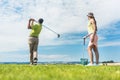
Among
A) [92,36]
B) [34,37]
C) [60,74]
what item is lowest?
[60,74]

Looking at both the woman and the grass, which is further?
the woman

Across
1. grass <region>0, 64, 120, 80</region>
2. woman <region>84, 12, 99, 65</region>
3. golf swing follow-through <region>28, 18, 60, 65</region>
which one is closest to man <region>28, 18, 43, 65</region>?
golf swing follow-through <region>28, 18, 60, 65</region>

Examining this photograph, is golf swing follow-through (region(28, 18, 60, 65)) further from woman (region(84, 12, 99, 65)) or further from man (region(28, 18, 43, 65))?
woman (region(84, 12, 99, 65))

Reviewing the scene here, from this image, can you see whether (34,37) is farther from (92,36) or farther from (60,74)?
(60,74)

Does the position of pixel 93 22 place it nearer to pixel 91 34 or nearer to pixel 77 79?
pixel 91 34

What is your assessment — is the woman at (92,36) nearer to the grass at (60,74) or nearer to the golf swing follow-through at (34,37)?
the golf swing follow-through at (34,37)

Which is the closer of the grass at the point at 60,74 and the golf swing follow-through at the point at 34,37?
the grass at the point at 60,74

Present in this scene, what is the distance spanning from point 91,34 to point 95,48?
0.69m

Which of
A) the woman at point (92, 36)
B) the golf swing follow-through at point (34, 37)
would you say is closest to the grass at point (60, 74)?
the woman at point (92, 36)

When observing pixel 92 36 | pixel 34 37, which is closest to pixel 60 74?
pixel 92 36

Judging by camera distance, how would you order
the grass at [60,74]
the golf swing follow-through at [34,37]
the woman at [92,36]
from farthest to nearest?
the golf swing follow-through at [34,37], the woman at [92,36], the grass at [60,74]

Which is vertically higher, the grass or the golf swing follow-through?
the golf swing follow-through

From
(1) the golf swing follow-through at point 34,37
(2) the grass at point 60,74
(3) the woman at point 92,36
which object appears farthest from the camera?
(1) the golf swing follow-through at point 34,37

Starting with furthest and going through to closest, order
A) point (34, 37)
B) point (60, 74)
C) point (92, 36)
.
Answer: point (34, 37) < point (92, 36) < point (60, 74)
